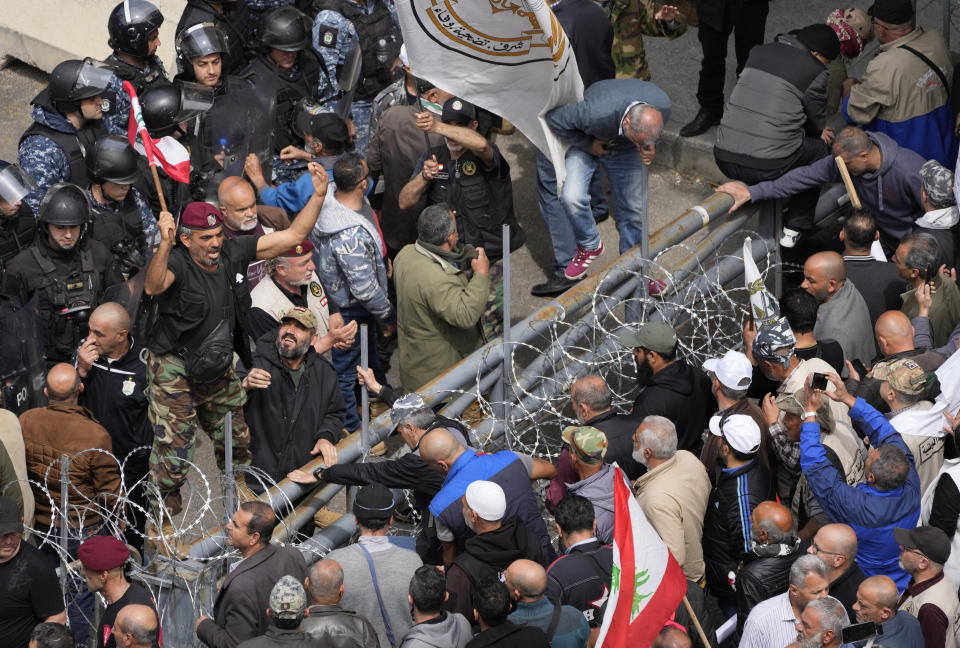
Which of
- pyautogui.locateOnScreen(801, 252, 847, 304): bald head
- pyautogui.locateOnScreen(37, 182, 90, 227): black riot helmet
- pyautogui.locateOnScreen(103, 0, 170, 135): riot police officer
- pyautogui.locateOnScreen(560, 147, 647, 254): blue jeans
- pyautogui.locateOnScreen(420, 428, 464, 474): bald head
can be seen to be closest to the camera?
pyautogui.locateOnScreen(420, 428, 464, 474): bald head

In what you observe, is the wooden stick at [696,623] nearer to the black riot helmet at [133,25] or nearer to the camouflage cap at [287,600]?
the camouflage cap at [287,600]

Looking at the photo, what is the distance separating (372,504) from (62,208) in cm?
283

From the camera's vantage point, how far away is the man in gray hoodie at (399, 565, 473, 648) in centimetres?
569

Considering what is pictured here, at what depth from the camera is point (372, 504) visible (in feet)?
20.5

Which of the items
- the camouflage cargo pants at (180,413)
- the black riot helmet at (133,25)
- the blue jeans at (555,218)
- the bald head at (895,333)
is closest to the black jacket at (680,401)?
the bald head at (895,333)

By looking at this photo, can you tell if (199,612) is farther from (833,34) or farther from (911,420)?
(833,34)

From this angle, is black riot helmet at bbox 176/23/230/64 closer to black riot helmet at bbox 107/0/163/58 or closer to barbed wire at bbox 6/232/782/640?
black riot helmet at bbox 107/0/163/58

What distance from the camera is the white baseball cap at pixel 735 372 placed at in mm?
6828

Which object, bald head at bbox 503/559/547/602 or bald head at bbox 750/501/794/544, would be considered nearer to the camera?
bald head at bbox 503/559/547/602

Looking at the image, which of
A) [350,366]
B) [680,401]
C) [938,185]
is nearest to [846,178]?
[938,185]

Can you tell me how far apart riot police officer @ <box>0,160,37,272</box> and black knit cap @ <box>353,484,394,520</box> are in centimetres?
303

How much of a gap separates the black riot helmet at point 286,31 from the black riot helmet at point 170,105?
68 centimetres

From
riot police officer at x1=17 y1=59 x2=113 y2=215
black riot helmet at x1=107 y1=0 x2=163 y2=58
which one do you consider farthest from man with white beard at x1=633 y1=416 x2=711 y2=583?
Answer: black riot helmet at x1=107 y1=0 x2=163 y2=58

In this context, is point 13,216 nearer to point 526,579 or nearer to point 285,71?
point 285,71
